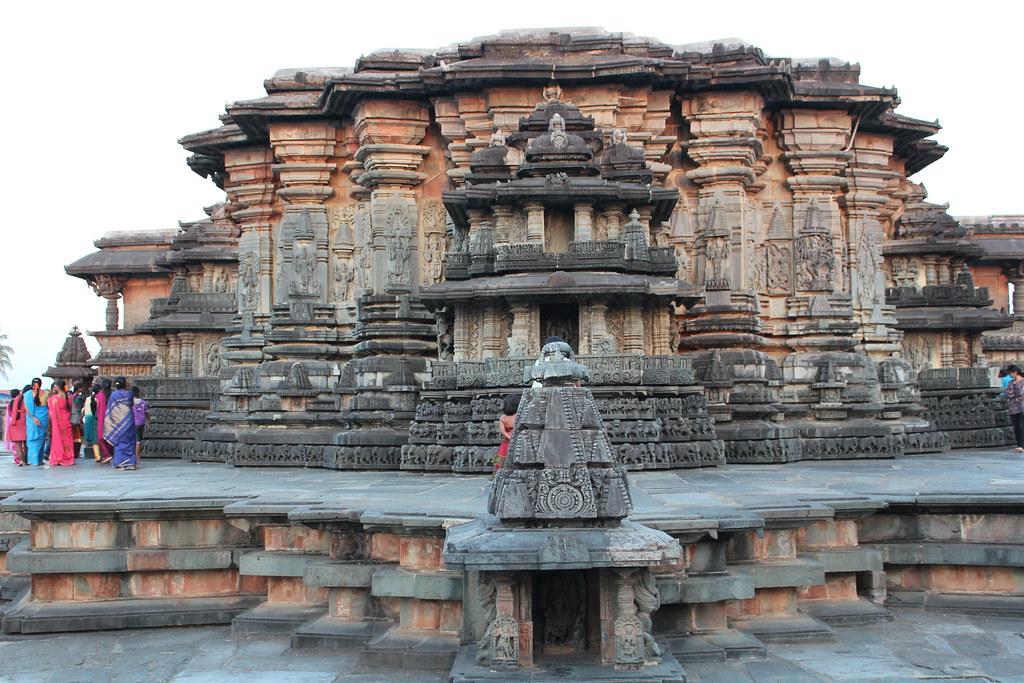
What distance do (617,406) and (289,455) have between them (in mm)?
5663

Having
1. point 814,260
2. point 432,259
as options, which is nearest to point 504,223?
point 432,259

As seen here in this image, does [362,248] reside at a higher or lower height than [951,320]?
higher

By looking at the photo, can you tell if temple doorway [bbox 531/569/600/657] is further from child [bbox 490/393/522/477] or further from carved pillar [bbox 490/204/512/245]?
carved pillar [bbox 490/204/512/245]

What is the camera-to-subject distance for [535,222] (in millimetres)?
13227

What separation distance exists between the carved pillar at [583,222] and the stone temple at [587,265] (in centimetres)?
3

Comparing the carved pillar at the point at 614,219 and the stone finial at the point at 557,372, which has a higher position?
the carved pillar at the point at 614,219

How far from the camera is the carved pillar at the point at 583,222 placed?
43.7 feet

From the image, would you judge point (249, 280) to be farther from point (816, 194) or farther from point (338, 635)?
point (338, 635)

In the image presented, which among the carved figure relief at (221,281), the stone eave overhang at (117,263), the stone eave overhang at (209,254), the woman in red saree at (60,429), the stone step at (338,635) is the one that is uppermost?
the stone eave overhang at (117,263)

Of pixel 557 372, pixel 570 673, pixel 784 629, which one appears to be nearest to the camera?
pixel 570 673

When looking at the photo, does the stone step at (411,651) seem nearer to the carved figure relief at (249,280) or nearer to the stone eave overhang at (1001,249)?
the carved figure relief at (249,280)

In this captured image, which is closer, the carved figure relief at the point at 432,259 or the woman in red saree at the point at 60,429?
the woman in red saree at the point at 60,429

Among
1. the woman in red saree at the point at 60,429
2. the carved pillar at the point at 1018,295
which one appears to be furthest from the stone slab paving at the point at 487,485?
the carved pillar at the point at 1018,295

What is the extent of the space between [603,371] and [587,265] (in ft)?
4.46
